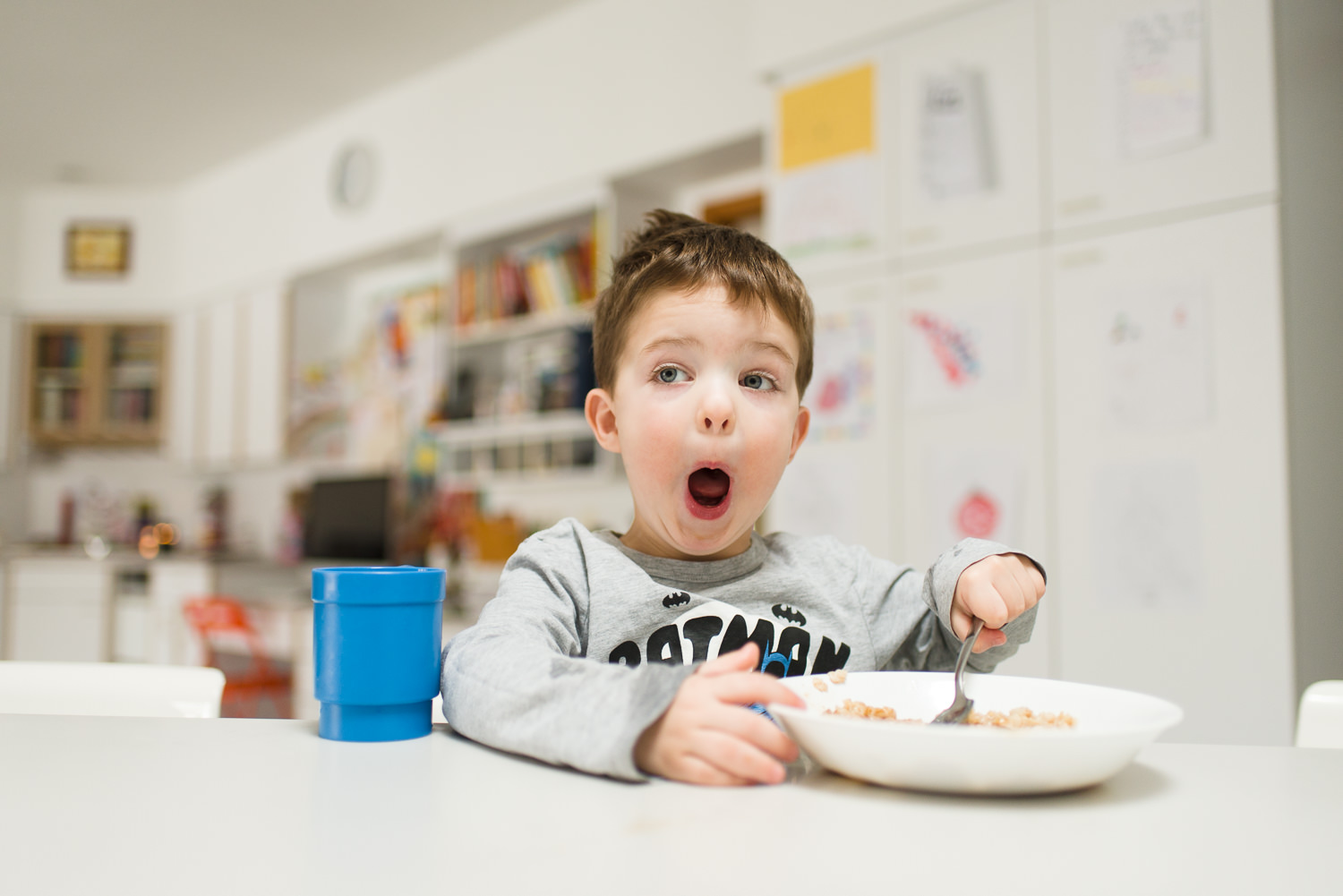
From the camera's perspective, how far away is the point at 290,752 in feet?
2.05

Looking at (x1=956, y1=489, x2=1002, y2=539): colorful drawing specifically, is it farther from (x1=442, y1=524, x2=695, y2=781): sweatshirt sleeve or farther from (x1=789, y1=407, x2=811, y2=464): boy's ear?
(x1=442, y1=524, x2=695, y2=781): sweatshirt sleeve

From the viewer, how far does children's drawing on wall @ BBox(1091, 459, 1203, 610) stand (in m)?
1.89

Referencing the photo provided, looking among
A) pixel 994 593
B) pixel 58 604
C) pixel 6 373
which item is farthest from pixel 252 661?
pixel 994 593

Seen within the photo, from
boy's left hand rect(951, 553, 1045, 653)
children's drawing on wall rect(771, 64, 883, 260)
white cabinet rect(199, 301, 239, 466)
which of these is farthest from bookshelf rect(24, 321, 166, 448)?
boy's left hand rect(951, 553, 1045, 653)

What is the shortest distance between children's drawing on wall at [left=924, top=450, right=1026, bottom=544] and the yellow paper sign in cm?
83

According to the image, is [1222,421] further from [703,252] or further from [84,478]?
[84,478]

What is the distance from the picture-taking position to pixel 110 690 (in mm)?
977

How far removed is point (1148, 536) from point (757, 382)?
1.35m

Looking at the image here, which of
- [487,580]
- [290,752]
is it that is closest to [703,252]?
[290,752]

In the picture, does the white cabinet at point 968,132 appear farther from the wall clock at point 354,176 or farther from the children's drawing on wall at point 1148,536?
the wall clock at point 354,176

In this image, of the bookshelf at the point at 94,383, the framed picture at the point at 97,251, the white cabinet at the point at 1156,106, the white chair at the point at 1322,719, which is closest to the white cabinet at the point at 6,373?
the bookshelf at the point at 94,383

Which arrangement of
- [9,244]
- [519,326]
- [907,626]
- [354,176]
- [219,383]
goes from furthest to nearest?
[9,244]
[219,383]
[354,176]
[519,326]
[907,626]

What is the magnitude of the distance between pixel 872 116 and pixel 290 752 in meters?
2.20

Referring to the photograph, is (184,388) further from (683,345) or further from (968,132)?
(683,345)
